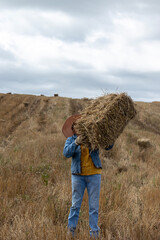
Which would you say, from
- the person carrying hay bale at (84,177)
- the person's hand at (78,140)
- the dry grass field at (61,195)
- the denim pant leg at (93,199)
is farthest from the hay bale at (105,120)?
the dry grass field at (61,195)

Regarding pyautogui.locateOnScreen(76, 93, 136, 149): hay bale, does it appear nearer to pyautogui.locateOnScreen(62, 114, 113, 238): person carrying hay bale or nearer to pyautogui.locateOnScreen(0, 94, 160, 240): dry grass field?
pyautogui.locateOnScreen(62, 114, 113, 238): person carrying hay bale

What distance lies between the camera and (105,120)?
11.7 feet

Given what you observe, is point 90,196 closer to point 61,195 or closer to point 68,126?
point 68,126

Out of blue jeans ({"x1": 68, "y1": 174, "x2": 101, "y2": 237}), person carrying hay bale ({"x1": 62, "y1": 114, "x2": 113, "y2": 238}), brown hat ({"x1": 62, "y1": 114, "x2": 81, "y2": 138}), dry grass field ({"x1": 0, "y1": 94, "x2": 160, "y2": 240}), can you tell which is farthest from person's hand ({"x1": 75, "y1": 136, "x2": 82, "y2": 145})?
dry grass field ({"x1": 0, "y1": 94, "x2": 160, "y2": 240})

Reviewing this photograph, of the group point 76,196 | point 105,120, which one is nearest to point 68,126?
point 105,120

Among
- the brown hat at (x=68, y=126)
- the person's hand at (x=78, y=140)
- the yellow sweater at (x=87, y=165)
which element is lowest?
the yellow sweater at (x=87, y=165)

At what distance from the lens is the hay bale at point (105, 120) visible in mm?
3521

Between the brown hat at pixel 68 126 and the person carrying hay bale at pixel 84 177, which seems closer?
the person carrying hay bale at pixel 84 177

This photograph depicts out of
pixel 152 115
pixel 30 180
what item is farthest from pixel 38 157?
pixel 152 115

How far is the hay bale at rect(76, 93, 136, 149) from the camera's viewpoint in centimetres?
352

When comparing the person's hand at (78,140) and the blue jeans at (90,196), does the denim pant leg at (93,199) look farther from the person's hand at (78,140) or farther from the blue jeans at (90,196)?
the person's hand at (78,140)

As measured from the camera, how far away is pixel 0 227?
11.6ft

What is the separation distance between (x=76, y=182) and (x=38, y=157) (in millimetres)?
5060

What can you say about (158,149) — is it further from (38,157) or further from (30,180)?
(30,180)
